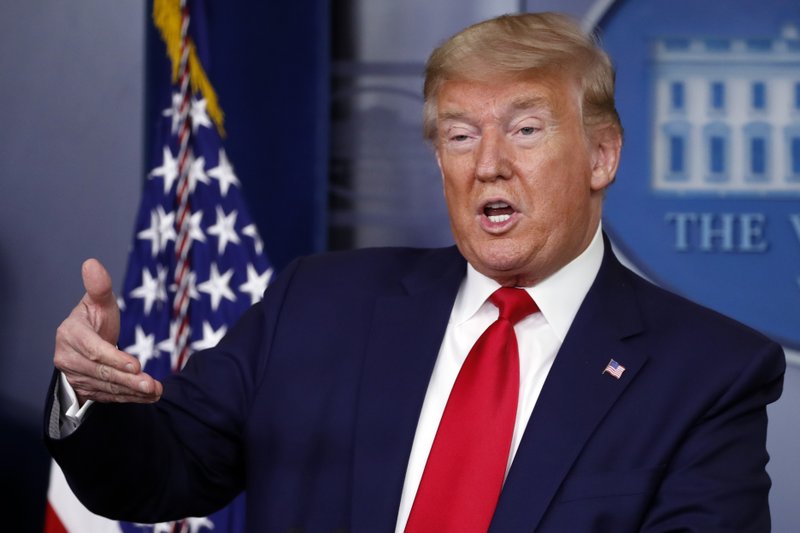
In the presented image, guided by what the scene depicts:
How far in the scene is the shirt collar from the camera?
A: 1.80 metres

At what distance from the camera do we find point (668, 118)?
3.17 m

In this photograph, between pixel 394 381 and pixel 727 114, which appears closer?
pixel 394 381

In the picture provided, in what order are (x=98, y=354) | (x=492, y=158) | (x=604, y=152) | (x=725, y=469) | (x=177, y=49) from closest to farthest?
(x=98, y=354) < (x=725, y=469) < (x=492, y=158) < (x=604, y=152) < (x=177, y=49)

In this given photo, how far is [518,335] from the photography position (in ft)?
5.88

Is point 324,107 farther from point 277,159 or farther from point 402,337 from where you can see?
point 402,337

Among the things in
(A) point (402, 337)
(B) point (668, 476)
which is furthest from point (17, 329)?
(B) point (668, 476)

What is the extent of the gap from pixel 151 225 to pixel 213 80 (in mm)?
436

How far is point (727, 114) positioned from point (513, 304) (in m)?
1.63

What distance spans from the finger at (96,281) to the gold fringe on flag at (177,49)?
55.3 inches

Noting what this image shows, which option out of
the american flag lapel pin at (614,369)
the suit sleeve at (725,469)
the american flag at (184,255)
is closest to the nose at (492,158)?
the american flag lapel pin at (614,369)

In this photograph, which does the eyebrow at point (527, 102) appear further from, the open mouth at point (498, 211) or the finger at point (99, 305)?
the finger at point (99, 305)

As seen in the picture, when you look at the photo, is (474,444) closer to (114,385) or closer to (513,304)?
(513,304)

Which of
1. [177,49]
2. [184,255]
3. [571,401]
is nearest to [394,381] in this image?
[571,401]

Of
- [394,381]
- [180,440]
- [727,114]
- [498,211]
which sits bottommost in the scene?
[180,440]
